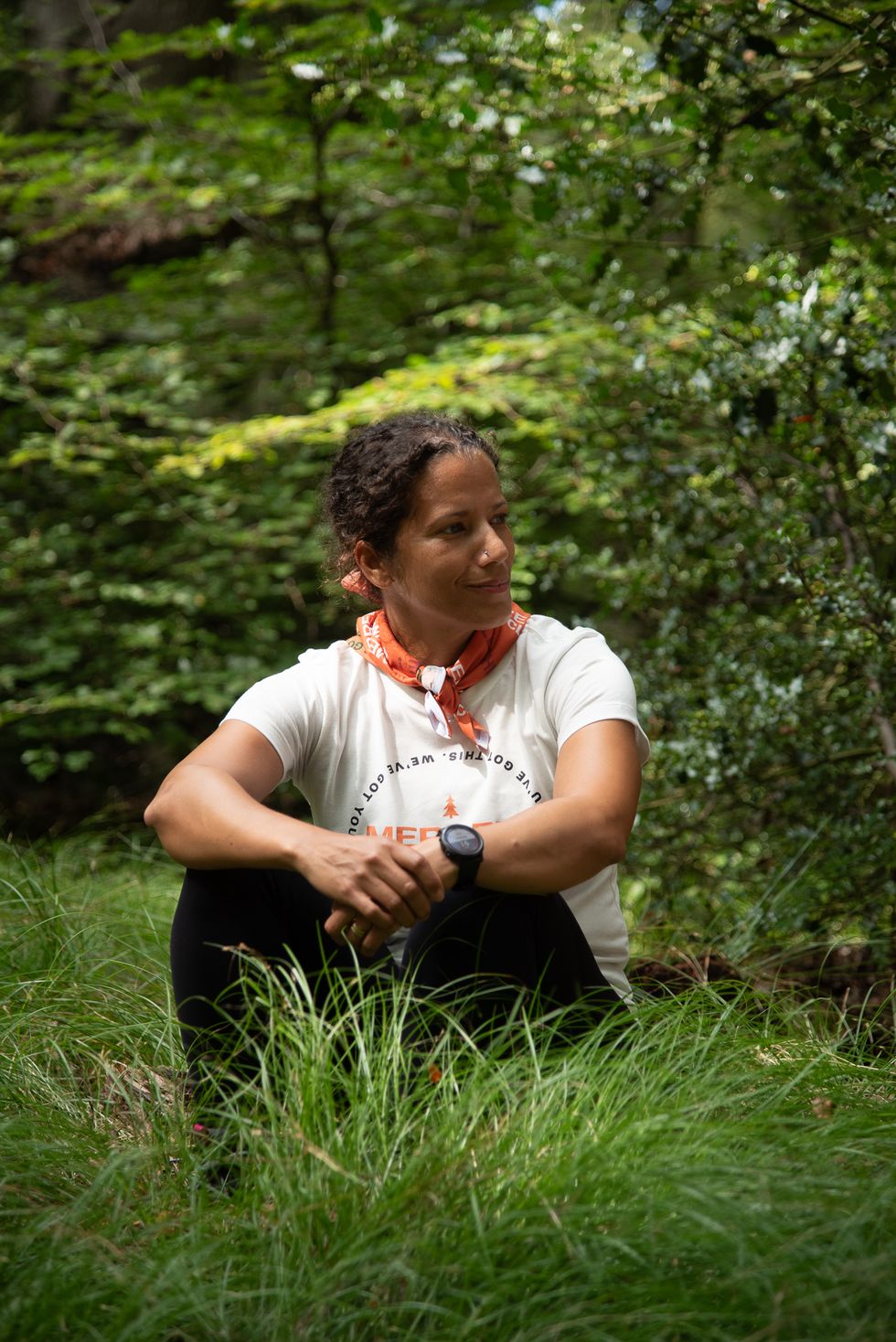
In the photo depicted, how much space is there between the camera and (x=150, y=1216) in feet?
5.52

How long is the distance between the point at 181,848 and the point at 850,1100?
3.66 feet

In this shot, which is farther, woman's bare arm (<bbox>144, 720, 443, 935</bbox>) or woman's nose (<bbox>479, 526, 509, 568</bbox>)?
woman's nose (<bbox>479, 526, 509, 568</bbox>)

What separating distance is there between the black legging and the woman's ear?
725 mm

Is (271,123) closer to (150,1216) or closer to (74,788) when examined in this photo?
(74,788)

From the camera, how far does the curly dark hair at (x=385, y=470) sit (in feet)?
7.98

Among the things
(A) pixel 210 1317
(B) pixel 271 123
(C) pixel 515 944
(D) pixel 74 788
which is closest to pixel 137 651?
(D) pixel 74 788

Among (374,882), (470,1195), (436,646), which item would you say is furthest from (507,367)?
(470,1195)

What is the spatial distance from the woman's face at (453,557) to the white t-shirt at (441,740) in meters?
0.11

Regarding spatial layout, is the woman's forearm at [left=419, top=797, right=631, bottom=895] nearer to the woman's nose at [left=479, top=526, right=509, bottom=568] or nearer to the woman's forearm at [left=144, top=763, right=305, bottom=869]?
the woman's forearm at [left=144, top=763, right=305, bottom=869]

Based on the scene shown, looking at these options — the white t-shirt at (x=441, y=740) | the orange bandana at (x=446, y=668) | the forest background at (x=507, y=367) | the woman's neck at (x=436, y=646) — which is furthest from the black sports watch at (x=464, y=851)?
the forest background at (x=507, y=367)

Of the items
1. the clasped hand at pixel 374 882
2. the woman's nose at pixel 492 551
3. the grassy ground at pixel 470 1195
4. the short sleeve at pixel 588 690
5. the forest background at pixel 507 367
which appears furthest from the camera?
the forest background at pixel 507 367

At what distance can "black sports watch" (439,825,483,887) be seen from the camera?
1.89 metres

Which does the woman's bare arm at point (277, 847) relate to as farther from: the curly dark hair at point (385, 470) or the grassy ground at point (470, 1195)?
the curly dark hair at point (385, 470)

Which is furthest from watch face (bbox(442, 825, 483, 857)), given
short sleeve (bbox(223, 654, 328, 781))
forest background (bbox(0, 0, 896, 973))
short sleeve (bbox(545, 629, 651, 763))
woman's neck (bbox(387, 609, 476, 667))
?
forest background (bbox(0, 0, 896, 973))
